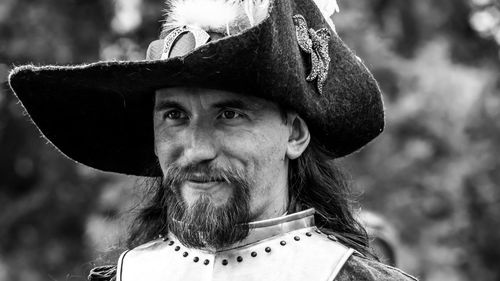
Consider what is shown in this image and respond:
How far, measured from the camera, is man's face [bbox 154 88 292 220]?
3.45 m

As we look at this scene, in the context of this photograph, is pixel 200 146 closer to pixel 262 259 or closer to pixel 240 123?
pixel 240 123

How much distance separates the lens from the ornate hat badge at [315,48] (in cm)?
355

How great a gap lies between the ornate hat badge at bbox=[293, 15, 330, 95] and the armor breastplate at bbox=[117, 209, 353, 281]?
1.54ft

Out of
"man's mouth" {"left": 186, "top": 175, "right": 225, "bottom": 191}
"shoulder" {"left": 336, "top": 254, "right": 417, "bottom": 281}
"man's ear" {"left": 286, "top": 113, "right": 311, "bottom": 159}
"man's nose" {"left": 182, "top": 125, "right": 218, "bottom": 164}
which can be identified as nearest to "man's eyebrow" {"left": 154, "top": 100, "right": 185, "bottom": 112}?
"man's nose" {"left": 182, "top": 125, "right": 218, "bottom": 164}

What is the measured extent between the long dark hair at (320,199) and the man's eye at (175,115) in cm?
45

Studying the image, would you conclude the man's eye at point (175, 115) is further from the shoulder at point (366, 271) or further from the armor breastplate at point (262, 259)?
the shoulder at point (366, 271)

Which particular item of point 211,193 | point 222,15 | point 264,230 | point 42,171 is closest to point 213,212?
point 211,193

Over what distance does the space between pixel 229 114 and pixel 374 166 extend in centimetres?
790

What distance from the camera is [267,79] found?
3.32 metres

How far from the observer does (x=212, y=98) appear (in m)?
3.45

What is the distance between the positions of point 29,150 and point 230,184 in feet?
23.9

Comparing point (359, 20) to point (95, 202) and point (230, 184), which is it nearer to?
point (95, 202)

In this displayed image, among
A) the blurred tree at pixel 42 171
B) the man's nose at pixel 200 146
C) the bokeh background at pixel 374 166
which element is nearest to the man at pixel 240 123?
the man's nose at pixel 200 146

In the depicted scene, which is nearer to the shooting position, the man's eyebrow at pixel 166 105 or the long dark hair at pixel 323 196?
the man's eyebrow at pixel 166 105
